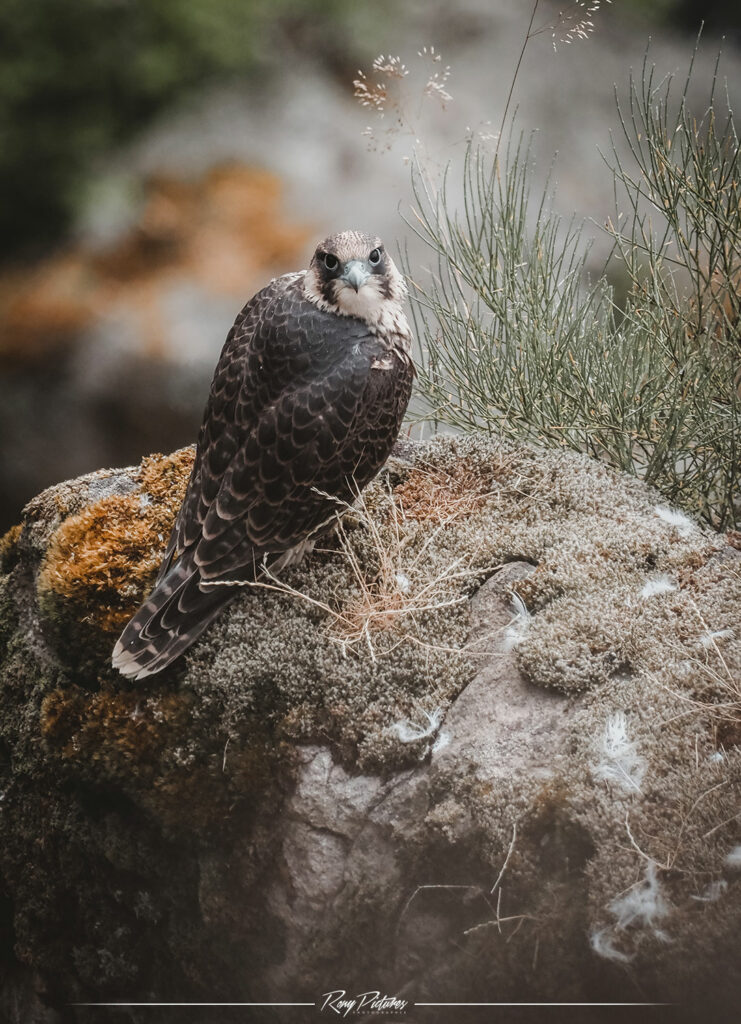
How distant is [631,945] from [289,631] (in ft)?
2.63

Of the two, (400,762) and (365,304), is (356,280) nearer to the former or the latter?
(365,304)

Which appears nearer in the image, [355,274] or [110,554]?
[355,274]

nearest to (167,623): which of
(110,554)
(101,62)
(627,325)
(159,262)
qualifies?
(110,554)

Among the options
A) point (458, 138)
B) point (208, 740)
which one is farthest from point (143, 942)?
point (458, 138)

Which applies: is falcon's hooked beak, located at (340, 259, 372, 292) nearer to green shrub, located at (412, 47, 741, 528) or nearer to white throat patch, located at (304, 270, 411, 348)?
white throat patch, located at (304, 270, 411, 348)

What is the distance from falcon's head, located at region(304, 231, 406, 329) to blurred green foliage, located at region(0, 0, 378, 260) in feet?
3.28

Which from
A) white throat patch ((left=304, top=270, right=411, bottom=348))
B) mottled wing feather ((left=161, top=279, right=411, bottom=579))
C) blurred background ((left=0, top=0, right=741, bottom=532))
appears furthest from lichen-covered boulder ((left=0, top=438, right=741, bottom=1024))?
blurred background ((left=0, top=0, right=741, bottom=532))

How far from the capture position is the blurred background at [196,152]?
7.16 feet

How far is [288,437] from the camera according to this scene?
5.79 ft

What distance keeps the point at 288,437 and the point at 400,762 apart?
661 millimetres

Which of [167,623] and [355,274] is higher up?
[355,274]

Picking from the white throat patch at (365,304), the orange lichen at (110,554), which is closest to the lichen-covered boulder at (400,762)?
the orange lichen at (110,554)

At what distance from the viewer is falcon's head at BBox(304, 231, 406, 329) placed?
178 cm

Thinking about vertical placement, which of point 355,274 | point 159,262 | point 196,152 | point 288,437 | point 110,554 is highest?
point 355,274
